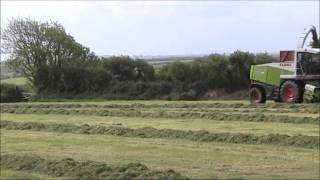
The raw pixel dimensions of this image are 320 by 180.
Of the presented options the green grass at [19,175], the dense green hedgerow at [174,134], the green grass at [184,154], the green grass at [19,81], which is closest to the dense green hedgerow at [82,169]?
the green grass at [19,175]

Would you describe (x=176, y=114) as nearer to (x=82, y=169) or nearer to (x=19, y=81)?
(x=82, y=169)

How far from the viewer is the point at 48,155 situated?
12.4m

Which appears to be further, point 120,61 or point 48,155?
point 120,61

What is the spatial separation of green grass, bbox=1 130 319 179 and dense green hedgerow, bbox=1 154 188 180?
74cm

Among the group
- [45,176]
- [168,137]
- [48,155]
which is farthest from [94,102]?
[45,176]

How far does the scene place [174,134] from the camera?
15609 mm

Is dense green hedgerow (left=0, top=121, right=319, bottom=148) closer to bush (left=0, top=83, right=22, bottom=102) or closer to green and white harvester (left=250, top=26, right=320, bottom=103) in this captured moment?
green and white harvester (left=250, top=26, right=320, bottom=103)

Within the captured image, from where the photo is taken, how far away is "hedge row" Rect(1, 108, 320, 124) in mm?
17484

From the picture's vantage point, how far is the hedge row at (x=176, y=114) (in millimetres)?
17484

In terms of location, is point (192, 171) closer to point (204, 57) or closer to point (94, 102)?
point (204, 57)

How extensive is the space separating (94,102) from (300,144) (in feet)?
45.7

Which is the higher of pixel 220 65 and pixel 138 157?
pixel 220 65

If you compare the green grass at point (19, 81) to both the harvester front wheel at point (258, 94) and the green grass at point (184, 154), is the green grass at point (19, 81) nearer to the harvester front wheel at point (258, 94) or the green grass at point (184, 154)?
the green grass at point (184, 154)

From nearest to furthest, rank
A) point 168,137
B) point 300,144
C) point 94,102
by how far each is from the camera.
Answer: point 300,144, point 168,137, point 94,102
